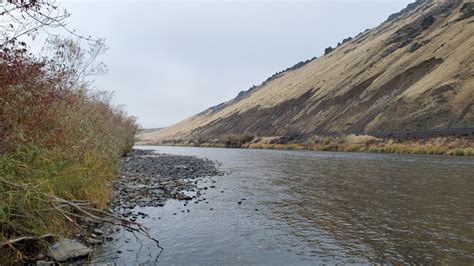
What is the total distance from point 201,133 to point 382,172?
469 feet

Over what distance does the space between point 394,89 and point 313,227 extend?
7854cm

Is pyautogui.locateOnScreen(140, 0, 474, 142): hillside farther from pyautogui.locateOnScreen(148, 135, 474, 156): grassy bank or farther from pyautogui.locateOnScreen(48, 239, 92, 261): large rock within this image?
pyautogui.locateOnScreen(48, 239, 92, 261): large rock

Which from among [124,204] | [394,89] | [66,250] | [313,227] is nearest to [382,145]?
[394,89]

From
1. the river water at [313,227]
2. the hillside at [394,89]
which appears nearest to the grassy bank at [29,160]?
the river water at [313,227]

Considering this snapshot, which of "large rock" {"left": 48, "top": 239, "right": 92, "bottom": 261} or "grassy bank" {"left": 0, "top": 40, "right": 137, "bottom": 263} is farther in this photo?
"large rock" {"left": 48, "top": 239, "right": 92, "bottom": 261}

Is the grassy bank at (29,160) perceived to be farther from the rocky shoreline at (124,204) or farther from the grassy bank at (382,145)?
the grassy bank at (382,145)

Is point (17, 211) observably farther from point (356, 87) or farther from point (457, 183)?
point (356, 87)

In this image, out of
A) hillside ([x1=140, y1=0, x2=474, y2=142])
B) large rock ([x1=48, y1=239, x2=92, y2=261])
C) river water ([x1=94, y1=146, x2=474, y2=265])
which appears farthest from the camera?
hillside ([x1=140, y1=0, x2=474, y2=142])

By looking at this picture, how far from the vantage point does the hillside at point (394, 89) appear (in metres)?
62.6

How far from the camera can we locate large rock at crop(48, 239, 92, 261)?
8984 mm

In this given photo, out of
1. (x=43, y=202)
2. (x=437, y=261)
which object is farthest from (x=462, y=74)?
(x=43, y=202)

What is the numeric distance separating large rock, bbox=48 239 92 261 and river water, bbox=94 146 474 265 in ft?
1.40

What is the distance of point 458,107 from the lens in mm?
57125

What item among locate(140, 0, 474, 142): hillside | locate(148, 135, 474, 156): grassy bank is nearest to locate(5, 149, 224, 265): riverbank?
locate(148, 135, 474, 156): grassy bank
